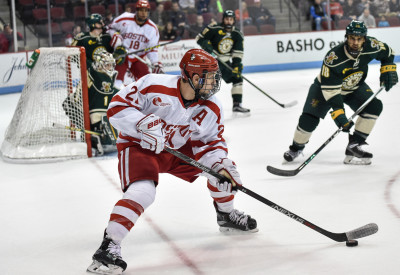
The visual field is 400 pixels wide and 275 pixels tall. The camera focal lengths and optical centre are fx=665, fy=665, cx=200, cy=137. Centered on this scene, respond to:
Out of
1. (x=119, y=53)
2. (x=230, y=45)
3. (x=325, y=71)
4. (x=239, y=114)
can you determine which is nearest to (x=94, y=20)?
(x=119, y=53)

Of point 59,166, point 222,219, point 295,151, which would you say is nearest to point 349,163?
point 295,151

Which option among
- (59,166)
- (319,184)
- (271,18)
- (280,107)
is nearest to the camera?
(319,184)

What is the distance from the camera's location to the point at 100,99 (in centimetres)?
518

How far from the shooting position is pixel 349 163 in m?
4.54

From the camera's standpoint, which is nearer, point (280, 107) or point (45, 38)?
point (280, 107)

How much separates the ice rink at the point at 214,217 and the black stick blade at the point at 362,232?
46 mm

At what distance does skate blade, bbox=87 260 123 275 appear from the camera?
2.58 meters

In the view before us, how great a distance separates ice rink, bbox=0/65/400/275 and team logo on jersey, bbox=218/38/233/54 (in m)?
1.70

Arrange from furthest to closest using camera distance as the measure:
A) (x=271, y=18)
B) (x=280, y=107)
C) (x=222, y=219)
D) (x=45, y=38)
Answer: (x=271, y=18), (x=45, y=38), (x=280, y=107), (x=222, y=219)

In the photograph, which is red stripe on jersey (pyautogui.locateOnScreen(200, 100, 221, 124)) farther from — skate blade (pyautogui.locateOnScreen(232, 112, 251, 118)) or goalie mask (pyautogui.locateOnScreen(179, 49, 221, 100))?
skate blade (pyautogui.locateOnScreen(232, 112, 251, 118))

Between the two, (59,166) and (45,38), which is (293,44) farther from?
(59,166)

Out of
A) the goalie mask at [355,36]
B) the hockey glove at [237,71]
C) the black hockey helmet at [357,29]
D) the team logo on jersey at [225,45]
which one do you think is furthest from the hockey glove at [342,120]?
the team logo on jersey at [225,45]

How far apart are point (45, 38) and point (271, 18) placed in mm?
3665

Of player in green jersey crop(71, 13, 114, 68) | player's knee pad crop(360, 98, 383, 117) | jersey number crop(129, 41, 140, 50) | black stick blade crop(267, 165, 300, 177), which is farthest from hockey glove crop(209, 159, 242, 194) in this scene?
jersey number crop(129, 41, 140, 50)
